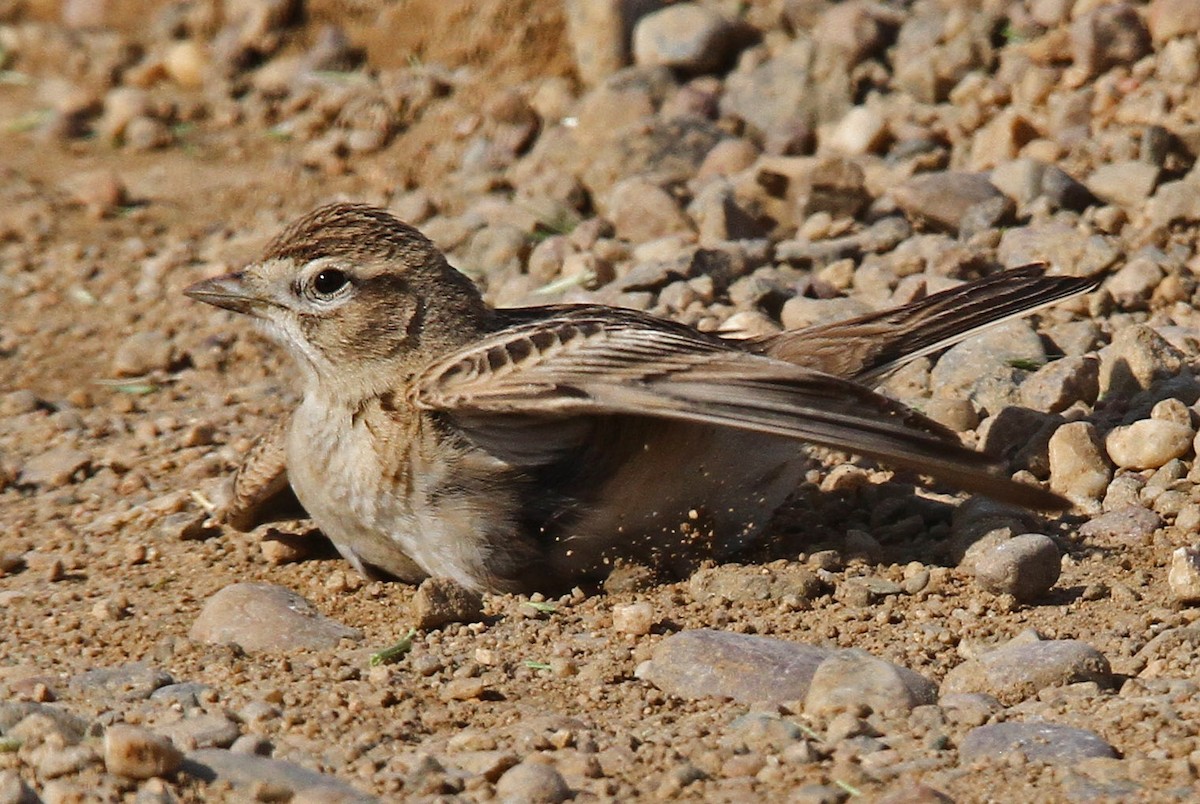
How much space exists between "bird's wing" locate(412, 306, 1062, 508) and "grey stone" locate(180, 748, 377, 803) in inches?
61.5

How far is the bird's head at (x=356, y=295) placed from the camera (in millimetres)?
6617

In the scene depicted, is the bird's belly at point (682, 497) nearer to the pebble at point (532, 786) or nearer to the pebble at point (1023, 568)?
the pebble at point (1023, 568)

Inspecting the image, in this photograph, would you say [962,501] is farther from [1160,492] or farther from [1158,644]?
[1158,644]

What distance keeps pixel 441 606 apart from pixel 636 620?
0.66 metres

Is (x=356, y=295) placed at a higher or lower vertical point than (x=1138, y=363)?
lower

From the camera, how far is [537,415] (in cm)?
607

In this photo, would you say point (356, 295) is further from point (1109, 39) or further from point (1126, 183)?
point (1109, 39)

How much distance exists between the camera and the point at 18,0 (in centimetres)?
1388

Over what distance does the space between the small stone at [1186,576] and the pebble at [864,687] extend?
940 mm

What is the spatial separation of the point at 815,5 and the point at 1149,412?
14.8 ft

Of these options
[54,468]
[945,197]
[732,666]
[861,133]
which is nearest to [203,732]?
[732,666]

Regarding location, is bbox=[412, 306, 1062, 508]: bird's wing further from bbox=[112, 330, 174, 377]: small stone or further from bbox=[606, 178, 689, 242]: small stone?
bbox=[112, 330, 174, 377]: small stone

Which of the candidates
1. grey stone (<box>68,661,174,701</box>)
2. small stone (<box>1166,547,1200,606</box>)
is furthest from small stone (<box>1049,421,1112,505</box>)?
grey stone (<box>68,661,174,701</box>)

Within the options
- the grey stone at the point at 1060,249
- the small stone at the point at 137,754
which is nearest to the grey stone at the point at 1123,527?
the grey stone at the point at 1060,249
